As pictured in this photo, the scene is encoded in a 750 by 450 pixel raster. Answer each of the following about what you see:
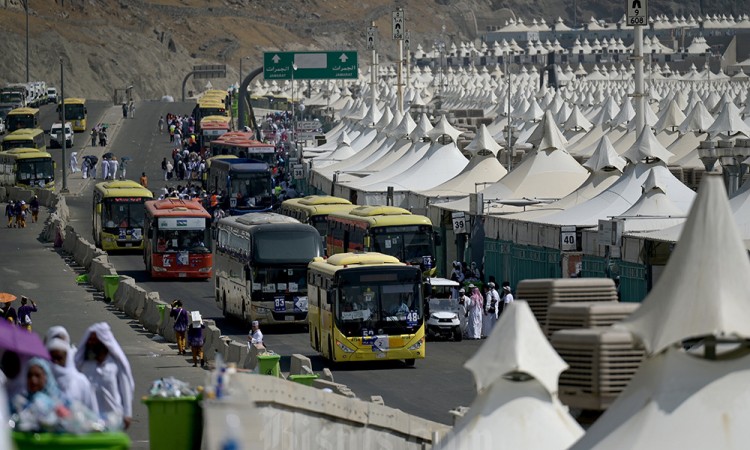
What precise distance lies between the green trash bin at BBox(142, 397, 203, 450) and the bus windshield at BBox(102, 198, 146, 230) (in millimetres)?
42689

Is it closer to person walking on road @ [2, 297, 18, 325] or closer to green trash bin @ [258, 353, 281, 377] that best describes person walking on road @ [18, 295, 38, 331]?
person walking on road @ [2, 297, 18, 325]

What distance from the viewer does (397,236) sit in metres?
42.7

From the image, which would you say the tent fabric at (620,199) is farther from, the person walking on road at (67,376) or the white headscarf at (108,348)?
the person walking on road at (67,376)

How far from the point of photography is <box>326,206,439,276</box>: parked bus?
4256 cm

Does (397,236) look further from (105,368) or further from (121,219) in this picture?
(105,368)

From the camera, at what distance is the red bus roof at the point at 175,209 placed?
49.4 m

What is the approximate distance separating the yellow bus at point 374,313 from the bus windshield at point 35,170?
149 feet

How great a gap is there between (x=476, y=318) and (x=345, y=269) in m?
5.25

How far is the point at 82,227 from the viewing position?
66.1m

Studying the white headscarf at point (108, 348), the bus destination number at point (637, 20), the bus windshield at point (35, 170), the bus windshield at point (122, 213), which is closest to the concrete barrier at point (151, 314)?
the bus windshield at point (122, 213)

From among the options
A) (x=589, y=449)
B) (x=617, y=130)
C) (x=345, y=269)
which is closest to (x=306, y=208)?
(x=345, y=269)

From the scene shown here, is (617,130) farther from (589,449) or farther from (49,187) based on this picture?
(589,449)

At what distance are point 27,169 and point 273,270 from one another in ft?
134

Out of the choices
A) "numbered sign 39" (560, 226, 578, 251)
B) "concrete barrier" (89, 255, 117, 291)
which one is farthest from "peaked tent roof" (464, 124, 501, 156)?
"numbered sign 39" (560, 226, 578, 251)
